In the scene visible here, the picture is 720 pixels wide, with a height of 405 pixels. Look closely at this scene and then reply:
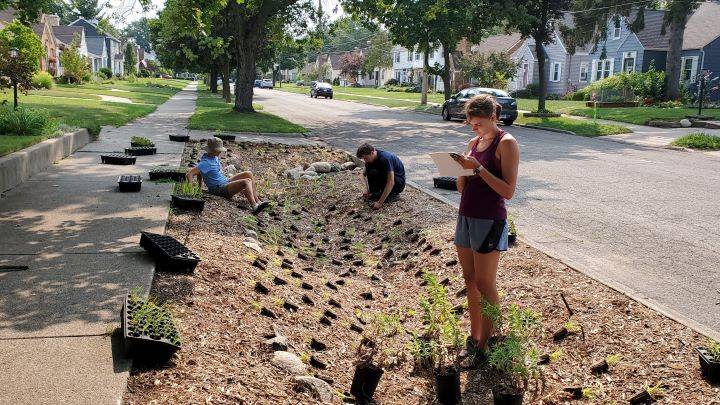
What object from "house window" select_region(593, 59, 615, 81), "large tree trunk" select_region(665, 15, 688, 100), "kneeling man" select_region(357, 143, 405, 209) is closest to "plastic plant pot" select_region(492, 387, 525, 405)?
"kneeling man" select_region(357, 143, 405, 209)

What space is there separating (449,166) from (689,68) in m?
45.8

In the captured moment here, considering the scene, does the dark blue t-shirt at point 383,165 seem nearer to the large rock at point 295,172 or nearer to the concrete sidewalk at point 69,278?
the concrete sidewalk at point 69,278

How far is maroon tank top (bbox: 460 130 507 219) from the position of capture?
15.0ft

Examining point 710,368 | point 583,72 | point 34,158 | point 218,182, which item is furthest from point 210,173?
point 583,72

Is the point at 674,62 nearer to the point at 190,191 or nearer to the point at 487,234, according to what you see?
the point at 190,191

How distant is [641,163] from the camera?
15.2 metres

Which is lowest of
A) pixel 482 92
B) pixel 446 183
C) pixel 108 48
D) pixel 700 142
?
pixel 446 183

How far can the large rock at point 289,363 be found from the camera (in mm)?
4238

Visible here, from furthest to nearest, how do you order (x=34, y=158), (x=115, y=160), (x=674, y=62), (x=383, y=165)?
(x=674, y=62)
(x=115, y=160)
(x=34, y=158)
(x=383, y=165)

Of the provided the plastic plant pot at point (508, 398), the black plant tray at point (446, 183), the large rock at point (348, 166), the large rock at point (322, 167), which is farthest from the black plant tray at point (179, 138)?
the plastic plant pot at point (508, 398)

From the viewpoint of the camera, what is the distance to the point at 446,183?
35.8 feet

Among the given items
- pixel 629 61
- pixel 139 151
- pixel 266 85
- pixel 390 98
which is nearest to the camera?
pixel 139 151

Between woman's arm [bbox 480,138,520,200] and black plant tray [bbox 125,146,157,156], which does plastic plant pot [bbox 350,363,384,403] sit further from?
black plant tray [bbox 125,146,157,156]

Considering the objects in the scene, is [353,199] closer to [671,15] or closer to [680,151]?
[680,151]
